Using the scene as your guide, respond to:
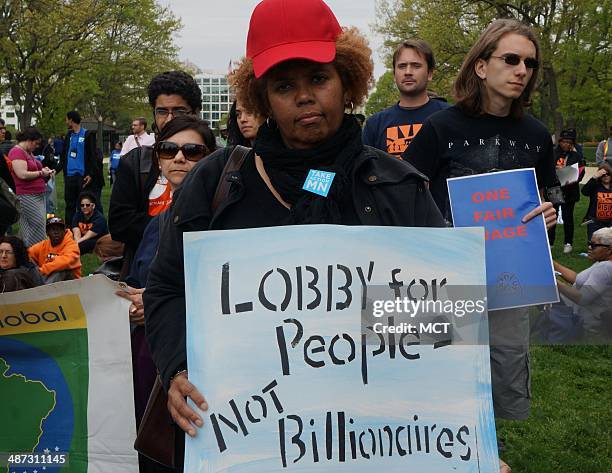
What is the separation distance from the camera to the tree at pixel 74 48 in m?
25.6

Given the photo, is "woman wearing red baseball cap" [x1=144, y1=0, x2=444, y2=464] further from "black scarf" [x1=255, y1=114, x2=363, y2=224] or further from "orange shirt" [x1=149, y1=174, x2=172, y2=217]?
"orange shirt" [x1=149, y1=174, x2=172, y2=217]

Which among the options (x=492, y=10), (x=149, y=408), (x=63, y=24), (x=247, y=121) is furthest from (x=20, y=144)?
(x=492, y=10)

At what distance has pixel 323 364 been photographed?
1.68 m

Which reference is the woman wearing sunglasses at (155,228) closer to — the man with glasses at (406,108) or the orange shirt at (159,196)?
the orange shirt at (159,196)

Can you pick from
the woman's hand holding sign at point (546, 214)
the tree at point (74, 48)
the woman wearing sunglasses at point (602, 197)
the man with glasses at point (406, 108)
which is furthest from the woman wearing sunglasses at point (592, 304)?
the tree at point (74, 48)

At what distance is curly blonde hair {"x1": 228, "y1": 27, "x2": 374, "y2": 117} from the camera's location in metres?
1.94

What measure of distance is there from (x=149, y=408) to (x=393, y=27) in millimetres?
40131

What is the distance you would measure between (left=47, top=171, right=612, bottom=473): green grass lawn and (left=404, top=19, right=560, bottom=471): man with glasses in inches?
42.3

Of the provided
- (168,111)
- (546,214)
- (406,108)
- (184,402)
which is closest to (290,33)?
(184,402)

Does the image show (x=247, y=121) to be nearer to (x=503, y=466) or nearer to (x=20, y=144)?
(x=503, y=466)

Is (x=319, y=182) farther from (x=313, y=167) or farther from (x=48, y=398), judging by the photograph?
(x=48, y=398)

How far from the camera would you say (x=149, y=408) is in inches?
84.9

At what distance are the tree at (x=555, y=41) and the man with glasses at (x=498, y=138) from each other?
2474 centimetres

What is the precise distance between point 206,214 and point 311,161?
0.29 meters
